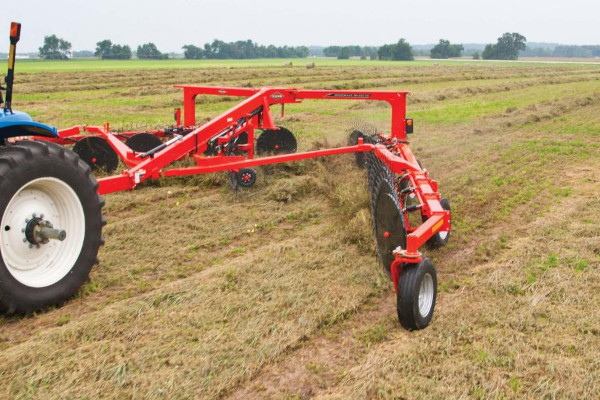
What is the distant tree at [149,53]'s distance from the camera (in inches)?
3066

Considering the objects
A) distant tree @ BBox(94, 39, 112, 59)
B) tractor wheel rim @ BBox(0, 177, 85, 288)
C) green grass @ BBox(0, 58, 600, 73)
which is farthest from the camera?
distant tree @ BBox(94, 39, 112, 59)

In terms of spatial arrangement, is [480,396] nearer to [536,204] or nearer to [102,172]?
[536,204]

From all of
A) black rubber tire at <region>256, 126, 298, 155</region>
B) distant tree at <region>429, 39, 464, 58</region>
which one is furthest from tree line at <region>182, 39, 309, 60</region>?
black rubber tire at <region>256, 126, 298, 155</region>

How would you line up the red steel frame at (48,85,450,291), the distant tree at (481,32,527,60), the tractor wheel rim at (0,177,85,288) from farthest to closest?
the distant tree at (481,32,527,60) → the red steel frame at (48,85,450,291) → the tractor wheel rim at (0,177,85,288)

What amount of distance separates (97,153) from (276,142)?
2.57 meters

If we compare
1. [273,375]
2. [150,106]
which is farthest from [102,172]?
[150,106]

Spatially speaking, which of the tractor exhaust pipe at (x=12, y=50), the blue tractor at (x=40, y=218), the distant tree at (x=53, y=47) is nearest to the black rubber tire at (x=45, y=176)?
the blue tractor at (x=40, y=218)

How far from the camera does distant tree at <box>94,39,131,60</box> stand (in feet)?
241

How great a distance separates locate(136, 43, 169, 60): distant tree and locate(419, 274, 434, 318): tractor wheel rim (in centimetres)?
8006

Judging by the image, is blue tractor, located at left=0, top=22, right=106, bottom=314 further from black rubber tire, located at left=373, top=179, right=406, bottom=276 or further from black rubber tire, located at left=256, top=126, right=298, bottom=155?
black rubber tire, located at left=256, top=126, right=298, bottom=155

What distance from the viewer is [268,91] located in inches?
281

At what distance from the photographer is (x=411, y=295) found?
3340 mm

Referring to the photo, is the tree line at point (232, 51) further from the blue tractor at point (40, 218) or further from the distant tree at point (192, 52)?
the blue tractor at point (40, 218)

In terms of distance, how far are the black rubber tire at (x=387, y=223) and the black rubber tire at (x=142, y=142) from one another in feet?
13.2
